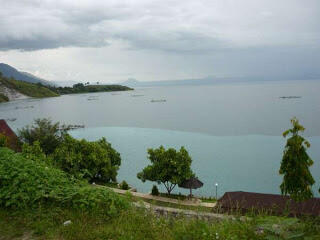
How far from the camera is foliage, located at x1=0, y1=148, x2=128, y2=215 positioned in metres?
5.38

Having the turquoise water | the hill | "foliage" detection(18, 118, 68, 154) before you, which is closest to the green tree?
the turquoise water

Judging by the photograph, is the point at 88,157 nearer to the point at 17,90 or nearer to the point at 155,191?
the point at 155,191

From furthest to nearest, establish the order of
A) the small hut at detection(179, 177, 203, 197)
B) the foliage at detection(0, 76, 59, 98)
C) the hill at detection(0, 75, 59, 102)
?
1. the foliage at detection(0, 76, 59, 98)
2. the hill at detection(0, 75, 59, 102)
3. the small hut at detection(179, 177, 203, 197)

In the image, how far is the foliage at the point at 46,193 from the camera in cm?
538

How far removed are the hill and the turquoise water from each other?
109 m

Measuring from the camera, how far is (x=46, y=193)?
18.5 feet

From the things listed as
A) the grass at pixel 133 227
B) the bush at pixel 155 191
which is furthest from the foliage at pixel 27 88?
the grass at pixel 133 227

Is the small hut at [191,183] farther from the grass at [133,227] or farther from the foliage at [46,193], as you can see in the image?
the grass at [133,227]

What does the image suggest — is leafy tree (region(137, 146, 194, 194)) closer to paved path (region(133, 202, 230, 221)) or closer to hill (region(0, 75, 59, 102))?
paved path (region(133, 202, 230, 221))

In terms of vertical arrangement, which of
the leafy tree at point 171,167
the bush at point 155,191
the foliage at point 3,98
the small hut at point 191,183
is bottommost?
the bush at point 155,191

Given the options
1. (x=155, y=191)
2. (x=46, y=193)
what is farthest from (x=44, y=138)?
(x=46, y=193)

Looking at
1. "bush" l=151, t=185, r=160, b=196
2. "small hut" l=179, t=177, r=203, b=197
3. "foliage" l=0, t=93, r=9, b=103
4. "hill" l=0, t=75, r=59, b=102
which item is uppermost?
"hill" l=0, t=75, r=59, b=102

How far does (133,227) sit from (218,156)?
32.3 meters

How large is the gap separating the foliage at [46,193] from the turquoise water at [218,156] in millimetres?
19374
